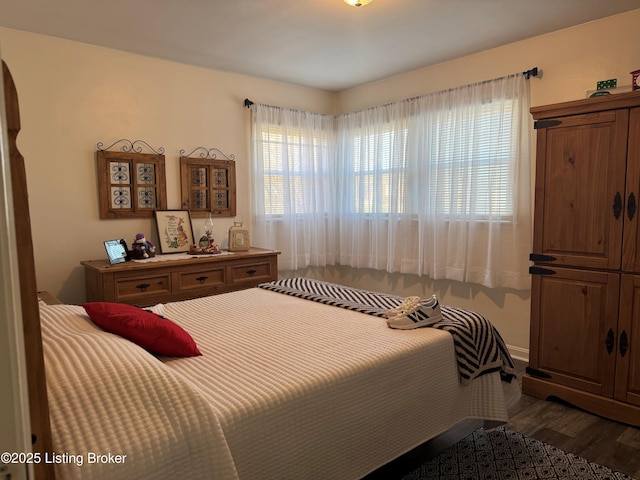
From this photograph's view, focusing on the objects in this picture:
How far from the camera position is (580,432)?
7.63 feet

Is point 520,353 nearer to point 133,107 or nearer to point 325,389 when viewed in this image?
point 325,389

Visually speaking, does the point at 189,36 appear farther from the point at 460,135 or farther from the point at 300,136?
the point at 460,135

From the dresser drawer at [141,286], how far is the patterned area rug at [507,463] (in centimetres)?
215

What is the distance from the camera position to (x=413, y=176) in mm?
4125

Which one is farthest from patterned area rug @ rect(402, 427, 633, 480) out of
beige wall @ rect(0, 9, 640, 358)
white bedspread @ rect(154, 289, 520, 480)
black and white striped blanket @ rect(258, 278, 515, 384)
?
beige wall @ rect(0, 9, 640, 358)

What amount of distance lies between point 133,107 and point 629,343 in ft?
12.8

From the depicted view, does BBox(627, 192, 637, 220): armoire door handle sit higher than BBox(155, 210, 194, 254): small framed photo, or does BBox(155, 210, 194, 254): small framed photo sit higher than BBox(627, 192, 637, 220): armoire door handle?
BBox(627, 192, 637, 220): armoire door handle

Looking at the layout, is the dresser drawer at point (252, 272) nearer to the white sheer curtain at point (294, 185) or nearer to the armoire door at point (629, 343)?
the white sheer curtain at point (294, 185)

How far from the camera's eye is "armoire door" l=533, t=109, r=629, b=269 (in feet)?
7.89

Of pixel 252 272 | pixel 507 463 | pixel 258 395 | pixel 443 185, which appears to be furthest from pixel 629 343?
pixel 252 272

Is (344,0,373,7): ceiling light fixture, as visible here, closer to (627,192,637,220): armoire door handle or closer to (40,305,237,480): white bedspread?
(627,192,637,220): armoire door handle

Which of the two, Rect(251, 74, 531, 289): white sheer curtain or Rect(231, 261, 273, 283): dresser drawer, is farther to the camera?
Rect(231, 261, 273, 283): dresser drawer

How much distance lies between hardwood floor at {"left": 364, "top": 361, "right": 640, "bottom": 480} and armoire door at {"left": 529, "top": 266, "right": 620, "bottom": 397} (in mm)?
187

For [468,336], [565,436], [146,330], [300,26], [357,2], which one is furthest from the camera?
[300,26]
